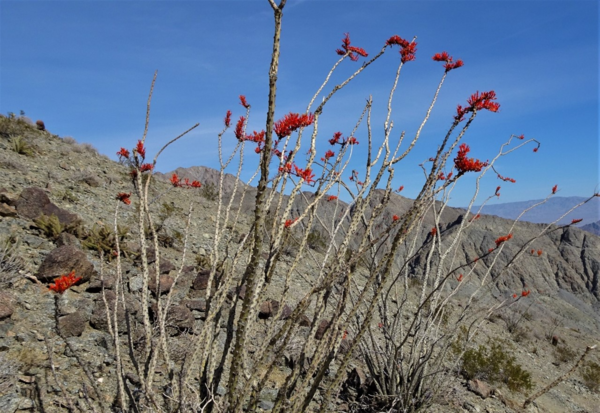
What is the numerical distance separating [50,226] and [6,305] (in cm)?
203

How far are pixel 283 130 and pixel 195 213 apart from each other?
8.83 metres

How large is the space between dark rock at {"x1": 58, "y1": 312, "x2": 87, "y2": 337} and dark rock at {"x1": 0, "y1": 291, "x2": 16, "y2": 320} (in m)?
0.40

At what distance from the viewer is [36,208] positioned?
17.0 ft

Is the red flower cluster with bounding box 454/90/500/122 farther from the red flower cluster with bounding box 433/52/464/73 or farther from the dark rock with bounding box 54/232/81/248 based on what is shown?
the dark rock with bounding box 54/232/81/248

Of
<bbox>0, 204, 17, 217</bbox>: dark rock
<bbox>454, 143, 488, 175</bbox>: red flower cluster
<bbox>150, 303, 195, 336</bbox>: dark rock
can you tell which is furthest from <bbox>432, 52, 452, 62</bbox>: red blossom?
<bbox>0, 204, 17, 217</bbox>: dark rock

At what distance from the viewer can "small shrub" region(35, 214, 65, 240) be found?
4719 millimetres

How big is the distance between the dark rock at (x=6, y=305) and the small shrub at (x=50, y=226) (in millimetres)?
1663

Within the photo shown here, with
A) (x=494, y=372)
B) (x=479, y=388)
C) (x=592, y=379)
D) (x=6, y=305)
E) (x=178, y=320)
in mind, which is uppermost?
(x=6, y=305)

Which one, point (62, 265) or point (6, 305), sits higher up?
point (62, 265)

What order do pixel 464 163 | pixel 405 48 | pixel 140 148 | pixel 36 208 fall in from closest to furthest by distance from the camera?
pixel 140 148
pixel 464 163
pixel 405 48
pixel 36 208

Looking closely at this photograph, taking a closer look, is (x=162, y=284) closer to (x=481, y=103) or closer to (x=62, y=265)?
(x=62, y=265)

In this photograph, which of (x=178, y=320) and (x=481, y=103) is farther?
(x=178, y=320)

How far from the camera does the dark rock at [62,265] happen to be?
149 inches

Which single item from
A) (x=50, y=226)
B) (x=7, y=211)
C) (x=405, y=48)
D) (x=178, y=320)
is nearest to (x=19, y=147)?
(x=7, y=211)
